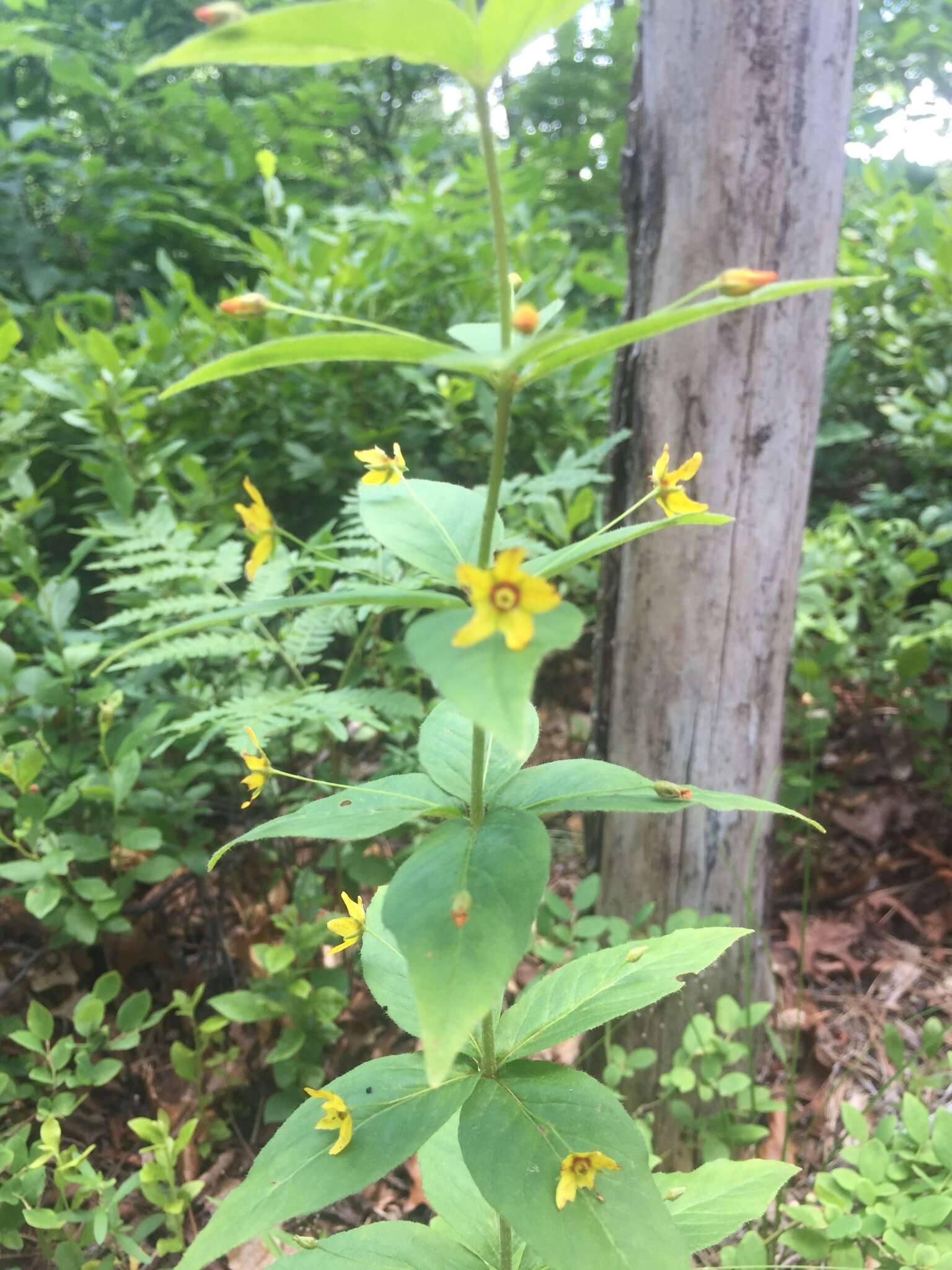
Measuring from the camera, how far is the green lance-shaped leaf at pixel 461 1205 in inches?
36.2

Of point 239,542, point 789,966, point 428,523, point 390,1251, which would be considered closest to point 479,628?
point 428,523

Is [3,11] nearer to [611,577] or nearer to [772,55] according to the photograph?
[772,55]

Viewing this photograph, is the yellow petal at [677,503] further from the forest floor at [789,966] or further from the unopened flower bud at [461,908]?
the forest floor at [789,966]

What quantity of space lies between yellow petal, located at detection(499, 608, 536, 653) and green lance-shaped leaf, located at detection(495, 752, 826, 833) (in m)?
0.22

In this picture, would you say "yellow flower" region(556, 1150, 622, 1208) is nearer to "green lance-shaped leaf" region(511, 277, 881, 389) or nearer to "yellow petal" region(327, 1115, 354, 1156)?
"yellow petal" region(327, 1115, 354, 1156)

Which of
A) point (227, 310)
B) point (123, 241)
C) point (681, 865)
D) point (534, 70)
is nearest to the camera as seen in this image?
point (227, 310)

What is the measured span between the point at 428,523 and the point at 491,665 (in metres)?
0.27

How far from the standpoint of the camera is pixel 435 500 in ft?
2.56

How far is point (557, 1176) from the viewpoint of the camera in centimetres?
66

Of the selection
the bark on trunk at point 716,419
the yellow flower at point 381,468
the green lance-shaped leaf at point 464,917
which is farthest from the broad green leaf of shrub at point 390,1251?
the bark on trunk at point 716,419

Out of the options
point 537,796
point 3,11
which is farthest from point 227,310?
point 3,11

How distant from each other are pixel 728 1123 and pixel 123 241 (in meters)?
3.84

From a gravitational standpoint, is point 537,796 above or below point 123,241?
below

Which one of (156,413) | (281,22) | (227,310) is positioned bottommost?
(156,413)
